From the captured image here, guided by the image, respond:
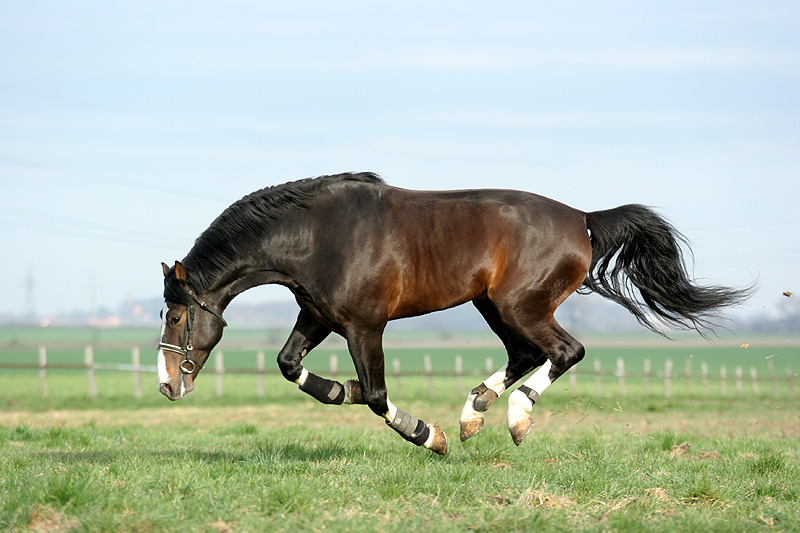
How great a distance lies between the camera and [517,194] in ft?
21.0

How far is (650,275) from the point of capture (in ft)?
22.6

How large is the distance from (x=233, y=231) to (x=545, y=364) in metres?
2.58

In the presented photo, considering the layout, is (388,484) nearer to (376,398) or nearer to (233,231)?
(376,398)

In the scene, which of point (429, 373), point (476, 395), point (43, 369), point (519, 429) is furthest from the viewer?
point (429, 373)

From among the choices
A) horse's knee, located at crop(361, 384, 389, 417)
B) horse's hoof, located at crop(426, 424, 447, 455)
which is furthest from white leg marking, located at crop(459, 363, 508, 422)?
horse's knee, located at crop(361, 384, 389, 417)

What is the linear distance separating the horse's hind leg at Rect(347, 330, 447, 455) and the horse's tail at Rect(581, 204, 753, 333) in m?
1.88

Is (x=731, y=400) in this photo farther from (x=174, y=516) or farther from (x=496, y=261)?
(x=174, y=516)

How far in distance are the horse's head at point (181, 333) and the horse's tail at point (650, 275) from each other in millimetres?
3146

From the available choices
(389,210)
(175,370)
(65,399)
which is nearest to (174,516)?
(175,370)

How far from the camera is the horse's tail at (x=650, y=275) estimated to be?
6.81m

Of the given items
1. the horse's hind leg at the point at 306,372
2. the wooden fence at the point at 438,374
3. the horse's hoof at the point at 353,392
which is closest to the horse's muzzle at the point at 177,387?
the horse's hind leg at the point at 306,372

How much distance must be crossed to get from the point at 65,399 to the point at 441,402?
10082 millimetres

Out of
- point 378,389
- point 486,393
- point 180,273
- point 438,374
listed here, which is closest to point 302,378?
point 378,389

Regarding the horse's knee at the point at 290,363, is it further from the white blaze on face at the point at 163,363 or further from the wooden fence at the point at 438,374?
the wooden fence at the point at 438,374
